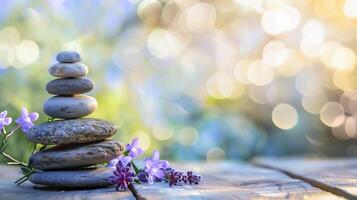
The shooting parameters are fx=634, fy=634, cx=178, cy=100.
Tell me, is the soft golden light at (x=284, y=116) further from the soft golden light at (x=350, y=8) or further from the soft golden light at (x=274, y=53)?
the soft golden light at (x=350, y=8)

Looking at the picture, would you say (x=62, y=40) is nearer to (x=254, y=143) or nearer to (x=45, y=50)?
(x=45, y=50)

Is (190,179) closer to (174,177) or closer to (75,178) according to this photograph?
(174,177)

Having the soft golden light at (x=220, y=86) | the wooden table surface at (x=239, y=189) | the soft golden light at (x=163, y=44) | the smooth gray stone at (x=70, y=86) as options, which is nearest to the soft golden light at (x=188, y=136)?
the soft golden light at (x=220, y=86)

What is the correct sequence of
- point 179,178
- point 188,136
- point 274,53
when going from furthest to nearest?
point 274,53, point 188,136, point 179,178

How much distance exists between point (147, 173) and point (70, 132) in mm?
219

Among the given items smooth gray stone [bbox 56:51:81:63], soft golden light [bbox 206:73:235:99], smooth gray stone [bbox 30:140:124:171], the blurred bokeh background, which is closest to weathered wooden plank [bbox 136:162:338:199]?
smooth gray stone [bbox 30:140:124:171]

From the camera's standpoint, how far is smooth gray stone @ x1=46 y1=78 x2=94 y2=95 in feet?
4.90

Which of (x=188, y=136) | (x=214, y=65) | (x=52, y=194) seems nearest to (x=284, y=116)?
(x=214, y=65)

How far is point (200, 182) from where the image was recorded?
1.62 m

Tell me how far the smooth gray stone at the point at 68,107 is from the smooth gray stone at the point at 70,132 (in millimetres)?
19

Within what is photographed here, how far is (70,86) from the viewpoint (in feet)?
4.90

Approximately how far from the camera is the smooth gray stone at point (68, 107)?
4.83 feet

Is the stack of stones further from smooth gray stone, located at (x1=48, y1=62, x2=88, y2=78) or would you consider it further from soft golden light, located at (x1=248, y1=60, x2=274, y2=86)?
soft golden light, located at (x1=248, y1=60, x2=274, y2=86)

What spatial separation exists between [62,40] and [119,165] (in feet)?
5.85
